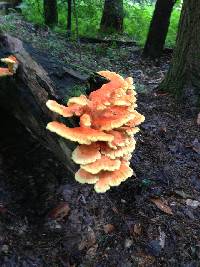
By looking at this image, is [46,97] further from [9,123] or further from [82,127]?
[9,123]

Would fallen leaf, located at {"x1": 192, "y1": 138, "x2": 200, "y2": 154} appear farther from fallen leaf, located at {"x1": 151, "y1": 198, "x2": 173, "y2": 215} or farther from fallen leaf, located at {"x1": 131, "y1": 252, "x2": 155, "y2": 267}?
fallen leaf, located at {"x1": 131, "y1": 252, "x2": 155, "y2": 267}

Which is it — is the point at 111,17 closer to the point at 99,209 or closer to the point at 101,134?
the point at 99,209

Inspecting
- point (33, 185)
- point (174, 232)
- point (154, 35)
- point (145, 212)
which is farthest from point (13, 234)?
point (154, 35)

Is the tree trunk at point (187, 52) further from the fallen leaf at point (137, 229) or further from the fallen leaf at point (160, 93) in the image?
the fallen leaf at point (137, 229)

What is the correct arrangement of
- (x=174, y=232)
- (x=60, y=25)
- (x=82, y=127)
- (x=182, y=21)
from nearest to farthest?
(x=82, y=127) < (x=174, y=232) < (x=182, y=21) < (x=60, y=25)

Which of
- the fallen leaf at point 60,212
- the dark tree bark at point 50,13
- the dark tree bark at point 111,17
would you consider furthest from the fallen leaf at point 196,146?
the dark tree bark at point 50,13

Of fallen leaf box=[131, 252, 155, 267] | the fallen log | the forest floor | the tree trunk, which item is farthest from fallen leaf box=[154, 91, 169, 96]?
fallen leaf box=[131, 252, 155, 267]

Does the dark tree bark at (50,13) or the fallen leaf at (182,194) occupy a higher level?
the fallen leaf at (182,194)
